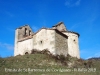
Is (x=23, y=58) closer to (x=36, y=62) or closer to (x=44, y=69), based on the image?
(x=36, y=62)

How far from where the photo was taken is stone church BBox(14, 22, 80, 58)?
2823cm

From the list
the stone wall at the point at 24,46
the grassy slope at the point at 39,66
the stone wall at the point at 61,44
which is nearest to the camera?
the grassy slope at the point at 39,66

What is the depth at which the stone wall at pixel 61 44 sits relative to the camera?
2820cm

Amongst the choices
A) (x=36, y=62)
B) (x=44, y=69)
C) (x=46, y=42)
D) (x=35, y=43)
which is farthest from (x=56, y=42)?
(x=44, y=69)

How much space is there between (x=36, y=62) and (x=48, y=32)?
6971mm

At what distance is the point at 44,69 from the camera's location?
20875 mm

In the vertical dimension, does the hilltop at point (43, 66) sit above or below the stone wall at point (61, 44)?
below

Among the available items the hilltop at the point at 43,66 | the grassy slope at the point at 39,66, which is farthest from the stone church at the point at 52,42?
the grassy slope at the point at 39,66

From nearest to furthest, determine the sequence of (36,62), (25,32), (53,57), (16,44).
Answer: (36,62) < (53,57) < (16,44) < (25,32)

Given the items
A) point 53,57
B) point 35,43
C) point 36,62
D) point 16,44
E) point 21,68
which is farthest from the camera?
point 16,44

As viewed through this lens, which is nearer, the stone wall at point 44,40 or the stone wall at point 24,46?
the stone wall at point 44,40

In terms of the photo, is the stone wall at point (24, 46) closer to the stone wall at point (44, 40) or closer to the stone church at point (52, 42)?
the stone church at point (52, 42)

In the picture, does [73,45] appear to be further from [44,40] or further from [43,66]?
[43,66]

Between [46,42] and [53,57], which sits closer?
[53,57]
